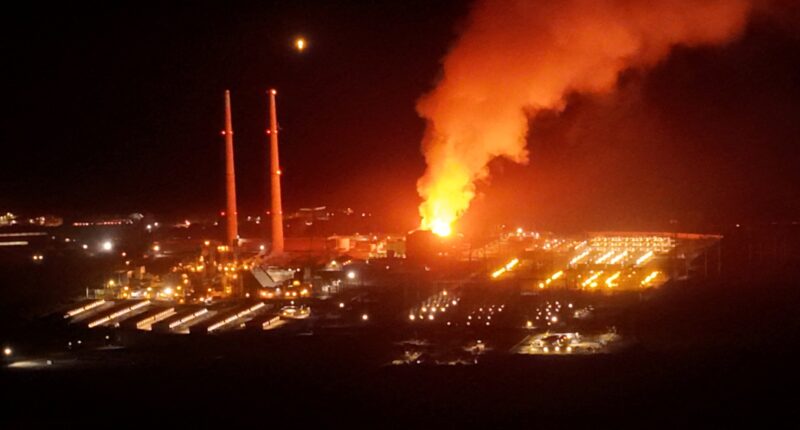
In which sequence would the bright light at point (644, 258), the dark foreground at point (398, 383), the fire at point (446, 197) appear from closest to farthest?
the dark foreground at point (398, 383) < the bright light at point (644, 258) < the fire at point (446, 197)

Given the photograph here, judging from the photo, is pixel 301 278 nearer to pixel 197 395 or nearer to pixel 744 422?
pixel 197 395

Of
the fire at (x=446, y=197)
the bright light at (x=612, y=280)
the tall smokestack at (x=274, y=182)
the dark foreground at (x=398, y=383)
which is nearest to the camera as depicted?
the dark foreground at (x=398, y=383)

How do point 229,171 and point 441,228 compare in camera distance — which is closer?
point 441,228

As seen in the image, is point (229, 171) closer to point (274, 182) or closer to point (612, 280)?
point (274, 182)

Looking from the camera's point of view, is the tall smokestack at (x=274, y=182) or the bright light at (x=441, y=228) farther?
the tall smokestack at (x=274, y=182)

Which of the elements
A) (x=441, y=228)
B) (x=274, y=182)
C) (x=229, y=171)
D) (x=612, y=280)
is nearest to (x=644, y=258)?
(x=612, y=280)

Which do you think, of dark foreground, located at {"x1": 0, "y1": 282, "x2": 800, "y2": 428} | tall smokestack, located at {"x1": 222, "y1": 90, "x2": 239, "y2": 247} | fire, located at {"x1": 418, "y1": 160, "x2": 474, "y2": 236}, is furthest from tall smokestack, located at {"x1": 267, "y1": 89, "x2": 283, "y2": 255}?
dark foreground, located at {"x1": 0, "y1": 282, "x2": 800, "y2": 428}

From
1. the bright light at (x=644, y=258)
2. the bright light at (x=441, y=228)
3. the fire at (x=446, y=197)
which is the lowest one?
the bright light at (x=644, y=258)

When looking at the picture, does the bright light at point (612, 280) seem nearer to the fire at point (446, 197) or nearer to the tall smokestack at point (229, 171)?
the fire at point (446, 197)

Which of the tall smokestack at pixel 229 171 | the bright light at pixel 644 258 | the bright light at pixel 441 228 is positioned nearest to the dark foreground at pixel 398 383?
the bright light at pixel 644 258

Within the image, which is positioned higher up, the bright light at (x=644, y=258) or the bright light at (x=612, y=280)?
the bright light at (x=644, y=258)
